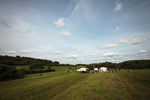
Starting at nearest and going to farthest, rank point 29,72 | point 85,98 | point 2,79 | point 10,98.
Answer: point 85,98
point 10,98
point 2,79
point 29,72

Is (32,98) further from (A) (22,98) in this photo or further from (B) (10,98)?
(B) (10,98)

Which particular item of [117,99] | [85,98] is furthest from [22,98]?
[117,99]

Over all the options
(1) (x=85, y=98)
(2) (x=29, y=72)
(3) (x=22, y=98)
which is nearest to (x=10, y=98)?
(3) (x=22, y=98)

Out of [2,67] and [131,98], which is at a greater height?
[2,67]

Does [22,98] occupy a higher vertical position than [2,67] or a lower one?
lower

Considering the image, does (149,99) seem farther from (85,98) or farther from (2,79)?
(2,79)

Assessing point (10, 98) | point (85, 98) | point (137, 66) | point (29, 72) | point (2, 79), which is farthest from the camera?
point (137, 66)

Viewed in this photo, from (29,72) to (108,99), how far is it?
47209 mm

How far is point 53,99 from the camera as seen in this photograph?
9055 mm

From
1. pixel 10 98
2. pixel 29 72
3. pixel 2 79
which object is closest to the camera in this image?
pixel 10 98

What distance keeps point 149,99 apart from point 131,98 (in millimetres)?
1674

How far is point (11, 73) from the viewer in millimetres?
Answer: 24375

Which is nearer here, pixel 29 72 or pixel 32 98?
pixel 32 98

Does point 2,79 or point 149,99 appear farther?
point 2,79
